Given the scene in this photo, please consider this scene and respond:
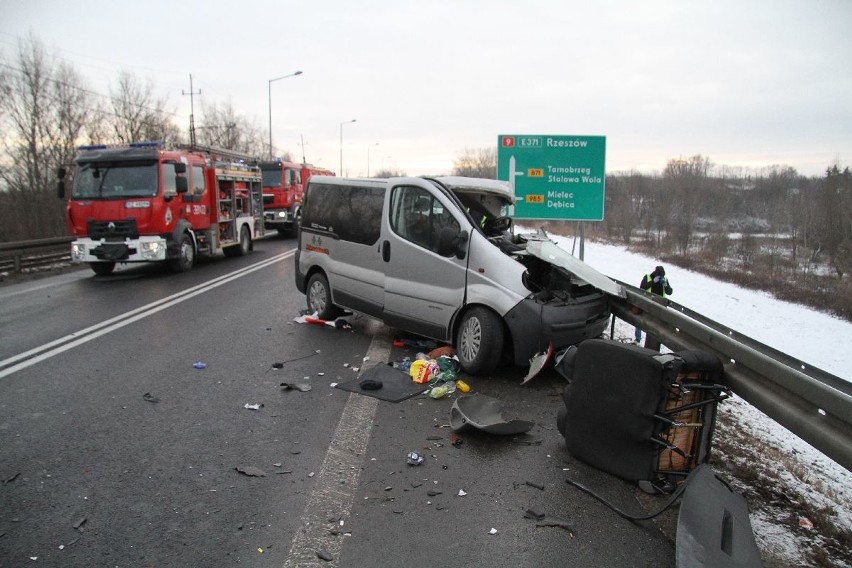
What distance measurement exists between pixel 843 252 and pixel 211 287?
3380 cm

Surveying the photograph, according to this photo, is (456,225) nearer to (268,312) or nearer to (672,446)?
(672,446)

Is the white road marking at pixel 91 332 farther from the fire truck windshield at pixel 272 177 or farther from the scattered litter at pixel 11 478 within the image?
the fire truck windshield at pixel 272 177

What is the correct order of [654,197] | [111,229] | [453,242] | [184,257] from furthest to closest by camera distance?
1. [654,197]
2. [184,257]
3. [111,229]
4. [453,242]

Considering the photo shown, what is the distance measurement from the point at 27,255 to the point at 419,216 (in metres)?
14.5

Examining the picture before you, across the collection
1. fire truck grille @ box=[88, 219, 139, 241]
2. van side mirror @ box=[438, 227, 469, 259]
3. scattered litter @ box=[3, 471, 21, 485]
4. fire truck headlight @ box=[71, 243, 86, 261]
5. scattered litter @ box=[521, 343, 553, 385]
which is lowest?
scattered litter @ box=[3, 471, 21, 485]

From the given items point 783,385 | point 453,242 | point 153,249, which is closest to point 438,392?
point 453,242

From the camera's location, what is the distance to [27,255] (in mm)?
15883

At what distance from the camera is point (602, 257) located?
96.7ft

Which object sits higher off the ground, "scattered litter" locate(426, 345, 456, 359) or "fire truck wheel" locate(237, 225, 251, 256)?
"fire truck wheel" locate(237, 225, 251, 256)

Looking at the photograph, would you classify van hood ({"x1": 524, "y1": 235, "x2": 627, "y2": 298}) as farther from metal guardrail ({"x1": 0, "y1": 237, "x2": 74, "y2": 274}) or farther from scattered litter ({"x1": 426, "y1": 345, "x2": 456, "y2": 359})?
metal guardrail ({"x1": 0, "y1": 237, "x2": 74, "y2": 274})

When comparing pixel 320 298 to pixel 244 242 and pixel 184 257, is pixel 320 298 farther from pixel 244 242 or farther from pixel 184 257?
pixel 244 242

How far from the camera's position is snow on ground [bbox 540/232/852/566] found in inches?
132

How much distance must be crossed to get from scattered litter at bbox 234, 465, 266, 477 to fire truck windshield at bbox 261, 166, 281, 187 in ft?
74.8

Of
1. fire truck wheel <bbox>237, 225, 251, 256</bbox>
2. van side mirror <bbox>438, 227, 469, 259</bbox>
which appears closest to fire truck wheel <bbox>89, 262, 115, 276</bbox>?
fire truck wheel <bbox>237, 225, 251, 256</bbox>
